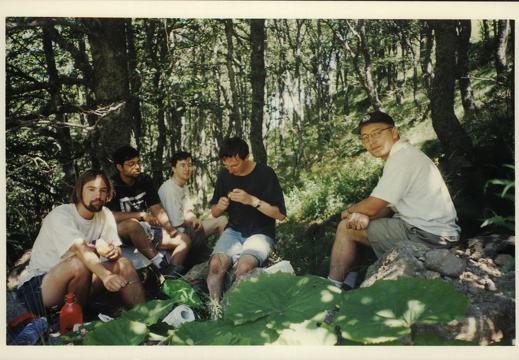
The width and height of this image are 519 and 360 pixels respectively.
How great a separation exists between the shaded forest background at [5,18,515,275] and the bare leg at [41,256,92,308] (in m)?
0.39

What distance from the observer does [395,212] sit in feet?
13.3

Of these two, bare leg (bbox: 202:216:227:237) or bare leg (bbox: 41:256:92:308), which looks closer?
bare leg (bbox: 41:256:92:308)

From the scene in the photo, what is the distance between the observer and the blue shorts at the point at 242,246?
4.14 metres

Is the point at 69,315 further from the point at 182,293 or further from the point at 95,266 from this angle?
the point at 182,293

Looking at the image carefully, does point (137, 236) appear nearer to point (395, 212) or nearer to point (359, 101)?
point (395, 212)

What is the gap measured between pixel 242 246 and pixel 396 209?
1.40 metres

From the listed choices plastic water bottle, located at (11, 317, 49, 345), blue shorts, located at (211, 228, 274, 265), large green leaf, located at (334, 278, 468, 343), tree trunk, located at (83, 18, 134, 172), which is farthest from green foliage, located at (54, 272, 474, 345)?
tree trunk, located at (83, 18, 134, 172)

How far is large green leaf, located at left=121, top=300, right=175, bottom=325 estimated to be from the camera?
302 cm

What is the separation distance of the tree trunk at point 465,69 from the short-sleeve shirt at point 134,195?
394 cm

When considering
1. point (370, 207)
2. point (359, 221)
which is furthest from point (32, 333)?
point (370, 207)

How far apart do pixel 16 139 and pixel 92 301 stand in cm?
201

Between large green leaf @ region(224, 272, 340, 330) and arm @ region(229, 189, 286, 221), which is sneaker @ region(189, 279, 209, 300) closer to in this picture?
arm @ region(229, 189, 286, 221)

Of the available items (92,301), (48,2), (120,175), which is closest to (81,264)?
(92,301)

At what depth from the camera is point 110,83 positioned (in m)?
5.28
